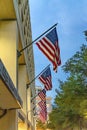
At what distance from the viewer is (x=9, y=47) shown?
1235cm

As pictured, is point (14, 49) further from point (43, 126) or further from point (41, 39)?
point (43, 126)

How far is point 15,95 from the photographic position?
9219mm

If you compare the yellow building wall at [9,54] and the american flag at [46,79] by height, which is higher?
the american flag at [46,79]

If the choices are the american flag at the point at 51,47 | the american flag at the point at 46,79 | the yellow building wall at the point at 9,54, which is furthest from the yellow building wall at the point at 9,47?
the american flag at the point at 46,79

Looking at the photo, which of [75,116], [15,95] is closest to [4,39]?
[15,95]

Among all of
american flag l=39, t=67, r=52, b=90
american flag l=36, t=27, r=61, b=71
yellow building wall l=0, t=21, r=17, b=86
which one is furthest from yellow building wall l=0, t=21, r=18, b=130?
american flag l=39, t=67, r=52, b=90

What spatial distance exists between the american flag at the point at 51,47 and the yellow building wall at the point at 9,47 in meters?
1.07

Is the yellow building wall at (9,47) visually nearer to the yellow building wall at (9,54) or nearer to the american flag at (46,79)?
the yellow building wall at (9,54)

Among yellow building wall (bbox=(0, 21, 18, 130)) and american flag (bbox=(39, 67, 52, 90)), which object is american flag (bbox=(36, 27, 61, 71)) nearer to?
yellow building wall (bbox=(0, 21, 18, 130))

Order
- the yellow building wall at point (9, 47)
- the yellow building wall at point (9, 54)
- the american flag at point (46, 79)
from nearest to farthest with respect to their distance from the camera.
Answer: the yellow building wall at point (9, 54) < the yellow building wall at point (9, 47) < the american flag at point (46, 79)

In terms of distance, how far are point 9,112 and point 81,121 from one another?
4074 cm

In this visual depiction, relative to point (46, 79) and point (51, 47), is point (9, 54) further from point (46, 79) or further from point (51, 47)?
point (46, 79)

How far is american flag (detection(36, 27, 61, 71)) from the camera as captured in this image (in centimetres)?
1291

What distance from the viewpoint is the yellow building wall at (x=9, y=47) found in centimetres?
1223
